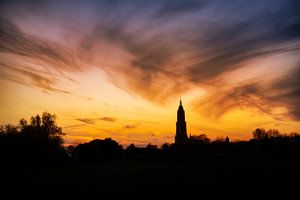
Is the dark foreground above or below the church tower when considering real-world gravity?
below

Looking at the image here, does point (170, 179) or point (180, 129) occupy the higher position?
point (180, 129)

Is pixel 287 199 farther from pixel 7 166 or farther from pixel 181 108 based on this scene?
pixel 181 108

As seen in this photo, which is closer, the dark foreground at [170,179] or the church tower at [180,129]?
the dark foreground at [170,179]

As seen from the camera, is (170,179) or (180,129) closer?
(170,179)

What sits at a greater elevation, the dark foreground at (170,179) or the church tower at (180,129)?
the church tower at (180,129)

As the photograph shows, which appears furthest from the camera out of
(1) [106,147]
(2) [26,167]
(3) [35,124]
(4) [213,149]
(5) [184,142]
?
(5) [184,142]

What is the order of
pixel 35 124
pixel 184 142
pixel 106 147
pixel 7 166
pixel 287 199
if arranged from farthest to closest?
pixel 184 142
pixel 106 147
pixel 35 124
pixel 7 166
pixel 287 199

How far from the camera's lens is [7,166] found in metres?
55.8

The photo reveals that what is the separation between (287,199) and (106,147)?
321 ft

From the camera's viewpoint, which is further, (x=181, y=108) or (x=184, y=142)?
(x=181, y=108)

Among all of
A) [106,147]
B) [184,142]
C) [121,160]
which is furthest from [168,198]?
[184,142]

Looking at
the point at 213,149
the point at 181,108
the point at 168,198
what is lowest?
the point at 168,198

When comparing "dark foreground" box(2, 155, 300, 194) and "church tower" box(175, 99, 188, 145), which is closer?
"dark foreground" box(2, 155, 300, 194)

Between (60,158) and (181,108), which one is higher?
(181,108)
